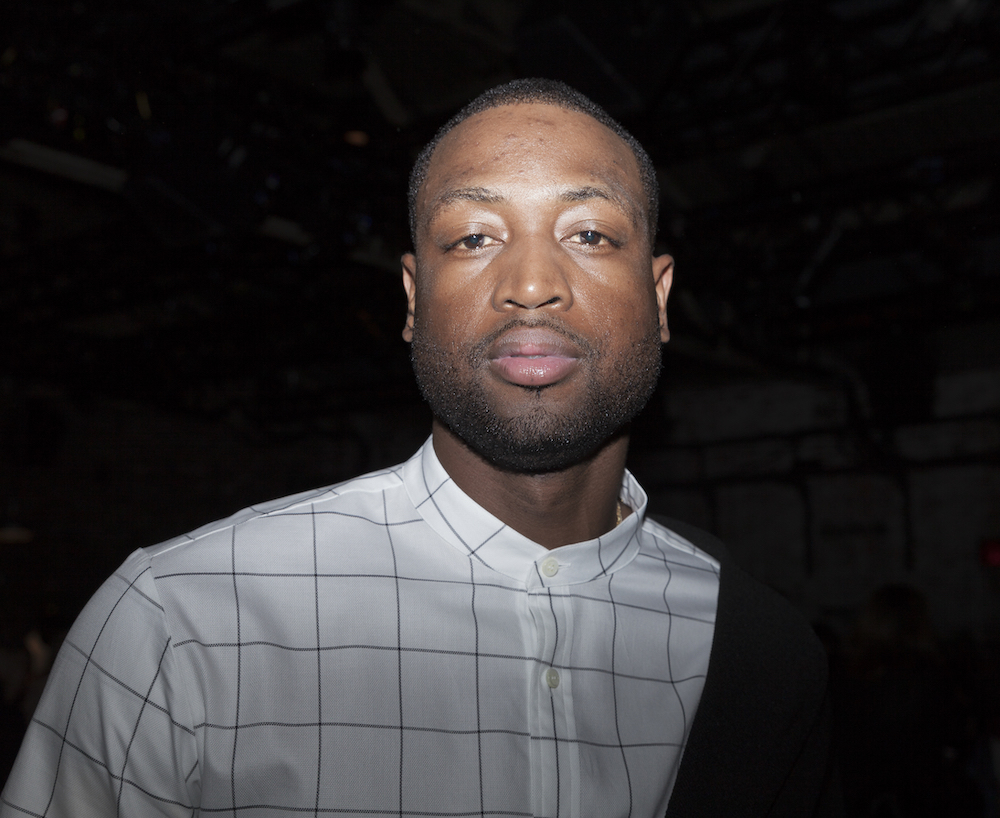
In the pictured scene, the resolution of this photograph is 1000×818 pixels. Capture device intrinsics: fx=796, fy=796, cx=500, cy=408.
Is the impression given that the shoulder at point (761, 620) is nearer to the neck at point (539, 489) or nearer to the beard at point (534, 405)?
the neck at point (539, 489)

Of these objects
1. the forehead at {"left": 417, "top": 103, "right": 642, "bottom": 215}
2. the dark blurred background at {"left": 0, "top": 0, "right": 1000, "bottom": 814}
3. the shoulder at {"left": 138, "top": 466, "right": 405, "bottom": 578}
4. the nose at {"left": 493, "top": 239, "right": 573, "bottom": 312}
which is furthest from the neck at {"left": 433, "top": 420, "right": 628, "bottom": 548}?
the dark blurred background at {"left": 0, "top": 0, "right": 1000, "bottom": 814}

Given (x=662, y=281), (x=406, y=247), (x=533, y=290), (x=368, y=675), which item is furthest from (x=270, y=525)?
(x=406, y=247)

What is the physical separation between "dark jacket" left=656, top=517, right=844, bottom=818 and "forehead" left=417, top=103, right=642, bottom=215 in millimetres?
709

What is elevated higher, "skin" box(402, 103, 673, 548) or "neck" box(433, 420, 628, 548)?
"skin" box(402, 103, 673, 548)

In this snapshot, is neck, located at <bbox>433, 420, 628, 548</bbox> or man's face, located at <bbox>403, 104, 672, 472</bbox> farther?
neck, located at <bbox>433, 420, 628, 548</bbox>

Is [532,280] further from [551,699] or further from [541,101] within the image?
[551,699]

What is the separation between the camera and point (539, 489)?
1.15 metres

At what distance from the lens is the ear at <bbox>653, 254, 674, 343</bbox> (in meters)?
1.29

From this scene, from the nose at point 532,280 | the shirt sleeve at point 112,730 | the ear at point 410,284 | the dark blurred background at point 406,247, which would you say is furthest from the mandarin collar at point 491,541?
the dark blurred background at point 406,247

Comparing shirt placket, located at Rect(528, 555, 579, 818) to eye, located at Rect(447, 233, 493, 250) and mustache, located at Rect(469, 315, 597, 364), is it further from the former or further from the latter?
eye, located at Rect(447, 233, 493, 250)

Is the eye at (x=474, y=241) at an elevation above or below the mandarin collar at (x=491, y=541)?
above

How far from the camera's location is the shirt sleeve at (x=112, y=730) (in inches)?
35.0

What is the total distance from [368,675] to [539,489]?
0.34m

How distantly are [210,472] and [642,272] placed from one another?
13.0 metres
